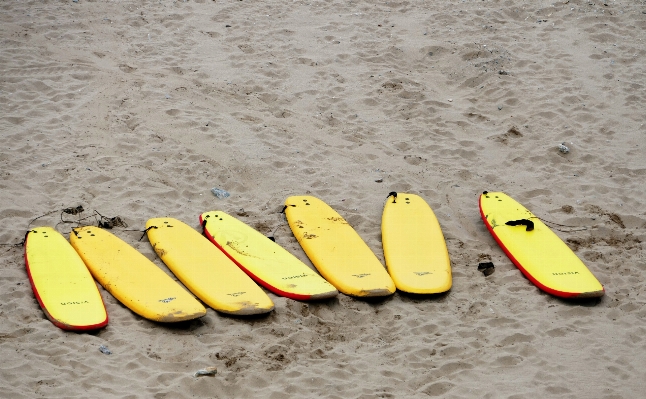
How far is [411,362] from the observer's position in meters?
4.20

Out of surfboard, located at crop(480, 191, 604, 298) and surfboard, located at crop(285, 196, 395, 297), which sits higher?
surfboard, located at crop(480, 191, 604, 298)

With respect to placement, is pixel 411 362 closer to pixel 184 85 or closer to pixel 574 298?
pixel 574 298

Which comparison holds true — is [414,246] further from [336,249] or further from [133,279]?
[133,279]

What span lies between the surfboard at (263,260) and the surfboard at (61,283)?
101 centimetres

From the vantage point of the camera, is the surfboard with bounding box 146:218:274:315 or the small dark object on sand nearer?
the surfboard with bounding box 146:218:274:315

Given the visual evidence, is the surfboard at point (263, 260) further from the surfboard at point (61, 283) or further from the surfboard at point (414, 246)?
the surfboard at point (61, 283)

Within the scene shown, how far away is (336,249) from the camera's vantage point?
5258 millimetres

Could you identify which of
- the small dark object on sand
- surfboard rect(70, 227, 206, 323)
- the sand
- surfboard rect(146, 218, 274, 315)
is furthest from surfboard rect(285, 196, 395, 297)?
surfboard rect(70, 227, 206, 323)

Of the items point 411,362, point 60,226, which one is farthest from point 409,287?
point 60,226

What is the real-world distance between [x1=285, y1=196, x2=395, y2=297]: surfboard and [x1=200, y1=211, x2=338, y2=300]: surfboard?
142 millimetres

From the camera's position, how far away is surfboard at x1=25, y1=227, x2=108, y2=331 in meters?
4.23

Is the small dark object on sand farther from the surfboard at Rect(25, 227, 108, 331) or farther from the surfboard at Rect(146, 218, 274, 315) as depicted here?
the surfboard at Rect(25, 227, 108, 331)

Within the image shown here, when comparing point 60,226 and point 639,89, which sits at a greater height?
point 639,89

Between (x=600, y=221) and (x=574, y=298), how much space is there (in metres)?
1.22
